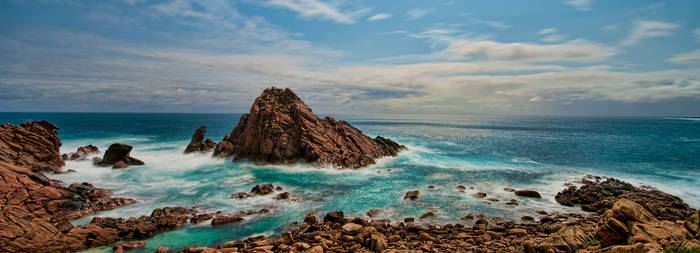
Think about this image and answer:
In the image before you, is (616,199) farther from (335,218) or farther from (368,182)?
(335,218)

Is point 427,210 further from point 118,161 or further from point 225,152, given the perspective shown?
point 118,161

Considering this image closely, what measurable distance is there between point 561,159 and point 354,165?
3698 cm

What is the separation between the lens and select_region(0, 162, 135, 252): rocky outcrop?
16141mm

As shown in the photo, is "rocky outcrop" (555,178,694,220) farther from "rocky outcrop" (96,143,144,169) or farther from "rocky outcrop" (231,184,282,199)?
"rocky outcrop" (96,143,144,169)

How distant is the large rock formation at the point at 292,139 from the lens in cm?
4284

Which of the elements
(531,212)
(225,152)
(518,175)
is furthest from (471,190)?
(225,152)

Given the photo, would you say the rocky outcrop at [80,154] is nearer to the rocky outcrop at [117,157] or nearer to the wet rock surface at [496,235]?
the rocky outcrop at [117,157]

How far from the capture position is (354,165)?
4172cm

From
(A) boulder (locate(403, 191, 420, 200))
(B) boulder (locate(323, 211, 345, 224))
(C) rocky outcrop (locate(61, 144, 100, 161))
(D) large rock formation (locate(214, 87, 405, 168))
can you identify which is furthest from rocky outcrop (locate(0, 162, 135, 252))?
(A) boulder (locate(403, 191, 420, 200))

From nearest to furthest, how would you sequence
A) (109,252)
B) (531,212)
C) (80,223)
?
(109,252) → (80,223) → (531,212)

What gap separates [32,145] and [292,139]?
1204 inches

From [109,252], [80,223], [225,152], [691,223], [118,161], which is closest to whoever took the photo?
[691,223]

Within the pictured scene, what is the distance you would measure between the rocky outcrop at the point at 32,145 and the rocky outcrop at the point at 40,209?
12.1 meters

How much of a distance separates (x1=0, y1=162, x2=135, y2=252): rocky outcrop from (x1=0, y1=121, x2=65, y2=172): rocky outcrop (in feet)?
39.8
